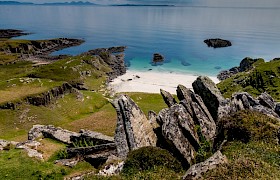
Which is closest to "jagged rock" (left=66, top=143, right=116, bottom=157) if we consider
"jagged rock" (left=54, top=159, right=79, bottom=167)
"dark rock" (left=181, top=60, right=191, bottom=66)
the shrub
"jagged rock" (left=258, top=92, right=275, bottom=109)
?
"jagged rock" (left=54, top=159, right=79, bottom=167)

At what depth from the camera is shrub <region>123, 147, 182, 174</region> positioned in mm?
18803

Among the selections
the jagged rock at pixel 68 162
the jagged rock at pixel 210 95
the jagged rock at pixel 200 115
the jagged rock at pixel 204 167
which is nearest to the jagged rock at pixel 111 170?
the jagged rock at pixel 204 167

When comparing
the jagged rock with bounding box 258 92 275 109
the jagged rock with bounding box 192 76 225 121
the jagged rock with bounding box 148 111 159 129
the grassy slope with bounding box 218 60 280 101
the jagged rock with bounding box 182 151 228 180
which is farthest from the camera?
the grassy slope with bounding box 218 60 280 101

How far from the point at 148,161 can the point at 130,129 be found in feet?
17.3

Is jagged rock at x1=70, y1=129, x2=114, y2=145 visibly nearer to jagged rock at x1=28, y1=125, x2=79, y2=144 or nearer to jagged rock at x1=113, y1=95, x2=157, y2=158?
jagged rock at x1=28, y1=125, x2=79, y2=144

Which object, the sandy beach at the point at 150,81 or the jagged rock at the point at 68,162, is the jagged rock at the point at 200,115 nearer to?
the jagged rock at the point at 68,162

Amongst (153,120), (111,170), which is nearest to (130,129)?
(153,120)

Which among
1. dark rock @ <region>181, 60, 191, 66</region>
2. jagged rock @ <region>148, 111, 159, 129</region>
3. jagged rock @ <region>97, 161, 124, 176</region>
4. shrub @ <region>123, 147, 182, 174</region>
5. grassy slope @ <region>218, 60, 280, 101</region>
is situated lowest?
dark rock @ <region>181, 60, 191, 66</region>

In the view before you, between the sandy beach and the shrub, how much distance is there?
6279 centimetres

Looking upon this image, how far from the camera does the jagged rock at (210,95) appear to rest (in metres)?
29.9

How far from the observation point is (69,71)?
91188mm

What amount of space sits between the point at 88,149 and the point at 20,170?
609 centimetres

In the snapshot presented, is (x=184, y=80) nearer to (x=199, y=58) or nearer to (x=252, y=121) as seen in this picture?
(x=199, y=58)

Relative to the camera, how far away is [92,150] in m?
26.0
